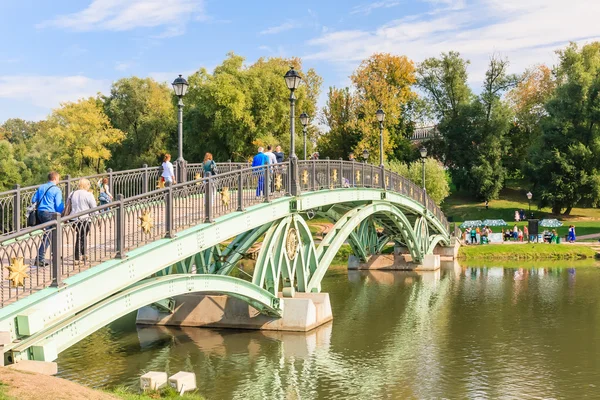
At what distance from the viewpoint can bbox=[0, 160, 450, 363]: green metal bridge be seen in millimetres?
11953

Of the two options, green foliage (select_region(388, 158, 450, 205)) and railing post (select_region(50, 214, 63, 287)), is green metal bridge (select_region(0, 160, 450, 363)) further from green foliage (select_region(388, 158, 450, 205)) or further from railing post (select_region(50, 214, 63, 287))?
green foliage (select_region(388, 158, 450, 205))

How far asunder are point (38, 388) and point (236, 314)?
14349 millimetres

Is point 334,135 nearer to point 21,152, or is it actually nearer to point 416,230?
point 416,230

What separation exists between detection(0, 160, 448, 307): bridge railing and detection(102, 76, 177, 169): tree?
43.1m

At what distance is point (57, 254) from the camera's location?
1209cm

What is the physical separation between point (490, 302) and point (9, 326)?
2348 centimetres

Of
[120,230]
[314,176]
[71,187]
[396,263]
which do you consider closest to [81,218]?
[120,230]

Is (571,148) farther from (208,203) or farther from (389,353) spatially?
(208,203)

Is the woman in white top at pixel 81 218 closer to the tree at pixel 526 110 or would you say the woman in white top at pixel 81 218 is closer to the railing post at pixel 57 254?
the railing post at pixel 57 254

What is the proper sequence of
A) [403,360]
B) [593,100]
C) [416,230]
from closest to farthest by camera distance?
[403,360]
[416,230]
[593,100]

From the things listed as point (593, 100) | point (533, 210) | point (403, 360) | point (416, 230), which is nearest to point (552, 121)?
point (593, 100)

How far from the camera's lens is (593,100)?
62.5m

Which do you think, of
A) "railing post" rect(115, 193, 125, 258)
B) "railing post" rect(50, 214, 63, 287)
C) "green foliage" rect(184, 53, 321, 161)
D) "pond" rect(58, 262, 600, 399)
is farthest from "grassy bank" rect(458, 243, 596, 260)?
"railing post" rect(50, 214, 63, 287)

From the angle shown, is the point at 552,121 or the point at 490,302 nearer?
the point at 490,302
